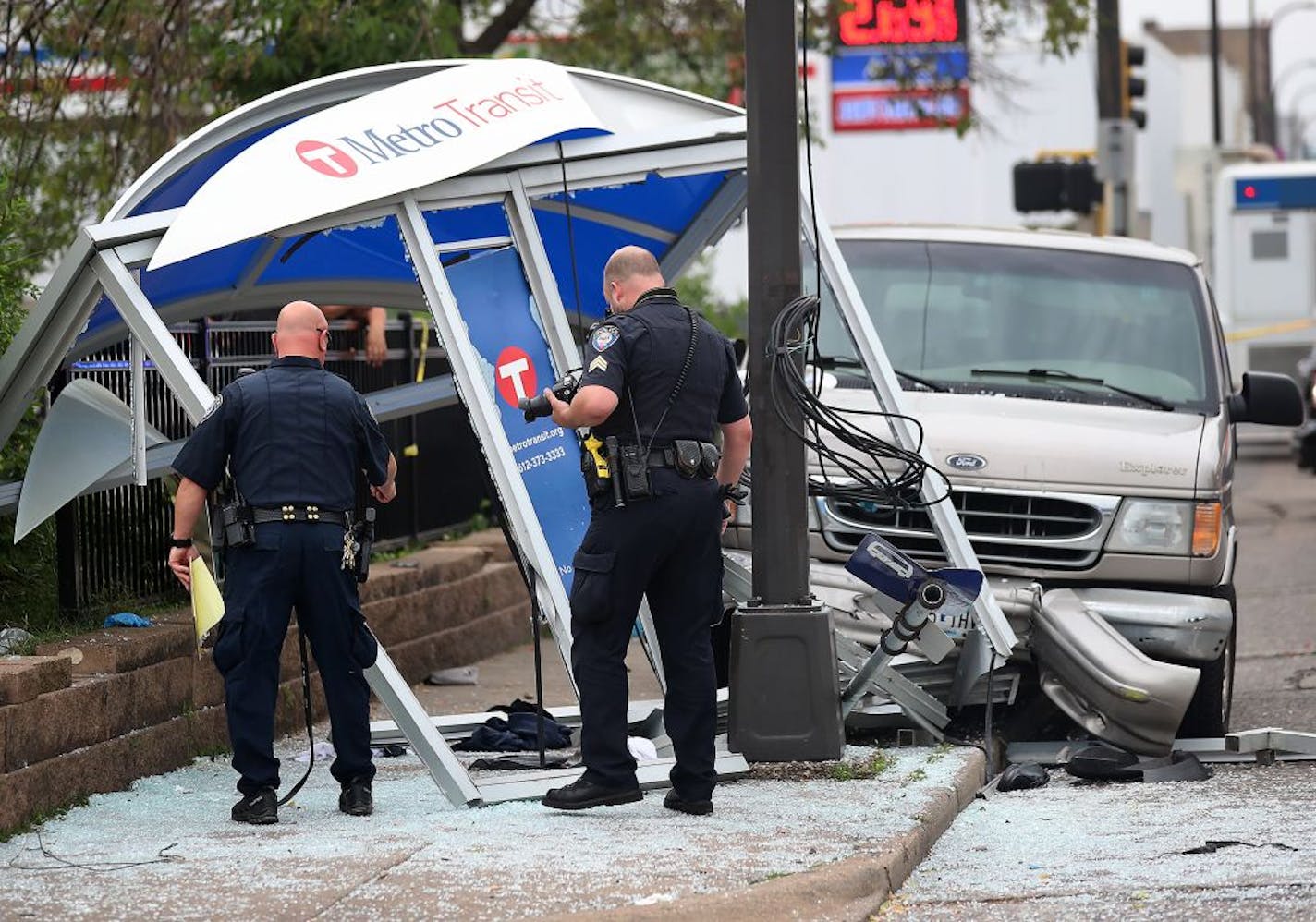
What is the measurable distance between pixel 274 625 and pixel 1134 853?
9.76 ft

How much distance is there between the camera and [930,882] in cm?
686

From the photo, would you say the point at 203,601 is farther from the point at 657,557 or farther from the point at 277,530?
the point at 657,557

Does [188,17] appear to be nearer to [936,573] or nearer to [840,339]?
[840,339]

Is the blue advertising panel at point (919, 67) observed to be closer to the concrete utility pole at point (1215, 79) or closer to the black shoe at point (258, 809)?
the black shoe at point (258, 809)

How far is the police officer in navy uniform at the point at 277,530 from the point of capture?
23.4ft

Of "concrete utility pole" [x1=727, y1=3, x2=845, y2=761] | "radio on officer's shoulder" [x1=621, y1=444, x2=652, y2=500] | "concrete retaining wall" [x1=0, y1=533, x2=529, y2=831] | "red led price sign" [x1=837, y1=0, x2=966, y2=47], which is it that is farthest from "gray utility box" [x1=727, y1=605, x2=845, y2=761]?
"red led price sign" [x1=837, y1=0, x2=966, y2=47]

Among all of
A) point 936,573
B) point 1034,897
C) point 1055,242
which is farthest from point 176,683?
point 1055,242

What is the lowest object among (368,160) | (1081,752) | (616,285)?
(1081,752)

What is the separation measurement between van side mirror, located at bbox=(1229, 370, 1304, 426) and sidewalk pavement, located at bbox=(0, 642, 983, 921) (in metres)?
2.73

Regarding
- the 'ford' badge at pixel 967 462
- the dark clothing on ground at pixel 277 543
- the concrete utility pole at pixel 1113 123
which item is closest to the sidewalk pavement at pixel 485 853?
the dark clothing on ground at pixel 277 543

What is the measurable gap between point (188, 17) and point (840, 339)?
4635 mm

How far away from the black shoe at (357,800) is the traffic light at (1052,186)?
474 inches

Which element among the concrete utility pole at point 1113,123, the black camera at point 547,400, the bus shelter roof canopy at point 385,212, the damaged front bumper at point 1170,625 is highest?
the concrete utility pole at point 1113,123

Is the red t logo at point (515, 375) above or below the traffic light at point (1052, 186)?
below
